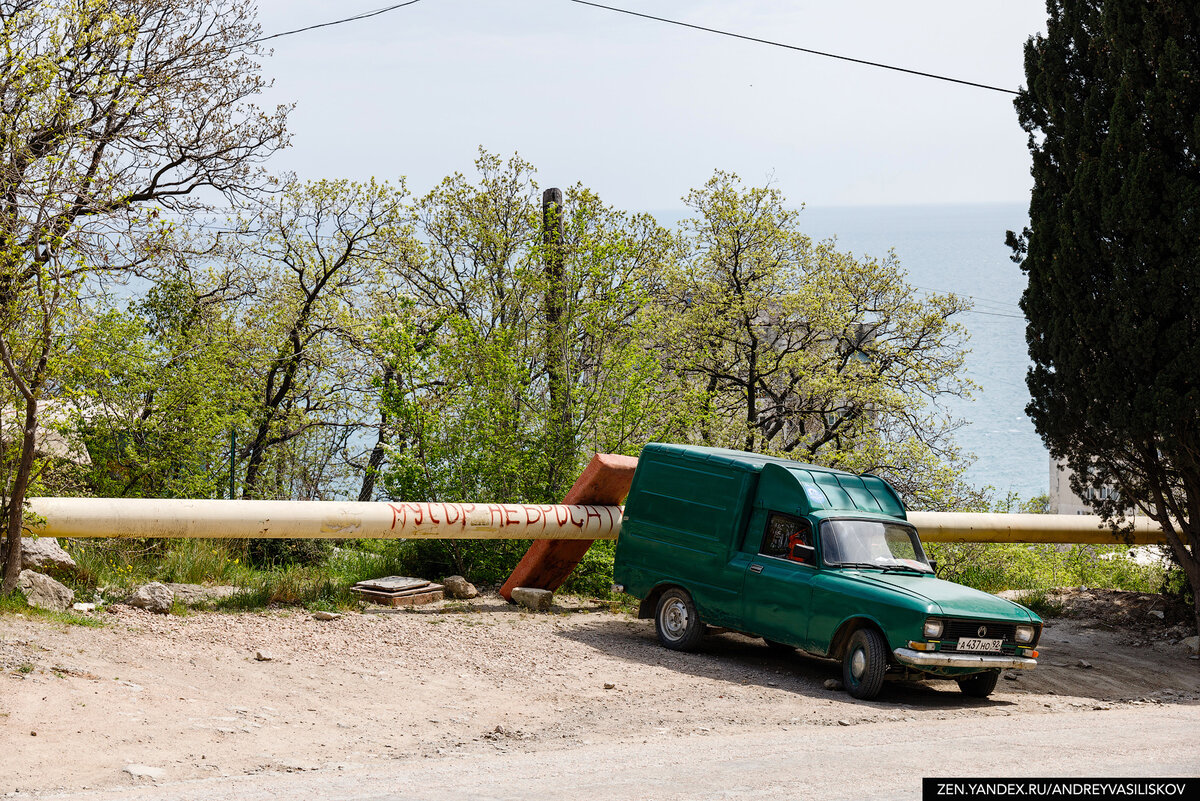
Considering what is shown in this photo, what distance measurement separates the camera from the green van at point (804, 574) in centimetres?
1030

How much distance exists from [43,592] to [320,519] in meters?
3.11

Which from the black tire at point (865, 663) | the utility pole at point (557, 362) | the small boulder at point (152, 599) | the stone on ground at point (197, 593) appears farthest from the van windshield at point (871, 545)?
the small boulder at point (152, 599)

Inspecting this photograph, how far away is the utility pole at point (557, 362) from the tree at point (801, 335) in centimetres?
1245

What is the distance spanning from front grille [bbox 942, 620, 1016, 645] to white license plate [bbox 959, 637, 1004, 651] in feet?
0.12

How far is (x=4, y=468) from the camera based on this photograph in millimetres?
10688

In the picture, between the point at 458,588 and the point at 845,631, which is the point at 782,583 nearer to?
the point at 845,631

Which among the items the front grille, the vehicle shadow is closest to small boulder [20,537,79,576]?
the vehicle shadow

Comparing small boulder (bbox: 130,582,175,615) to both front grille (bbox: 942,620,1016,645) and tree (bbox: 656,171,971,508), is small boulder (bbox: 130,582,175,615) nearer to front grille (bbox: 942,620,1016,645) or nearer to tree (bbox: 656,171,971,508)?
front grille (bbox: 942,620,1016,645)

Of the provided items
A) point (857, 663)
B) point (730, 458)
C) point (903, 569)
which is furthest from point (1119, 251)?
point (857, 663)

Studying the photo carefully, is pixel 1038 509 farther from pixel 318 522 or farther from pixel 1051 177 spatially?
pixel 318 522

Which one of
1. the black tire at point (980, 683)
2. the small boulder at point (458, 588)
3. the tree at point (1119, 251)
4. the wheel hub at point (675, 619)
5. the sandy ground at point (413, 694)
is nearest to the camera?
the sandy ground at point (413, 694)

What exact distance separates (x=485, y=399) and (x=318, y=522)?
11.9 feet

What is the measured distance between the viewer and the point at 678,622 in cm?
1229

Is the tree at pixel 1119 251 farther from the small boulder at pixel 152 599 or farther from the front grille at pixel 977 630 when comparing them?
the small boulder at pixel 152 599
